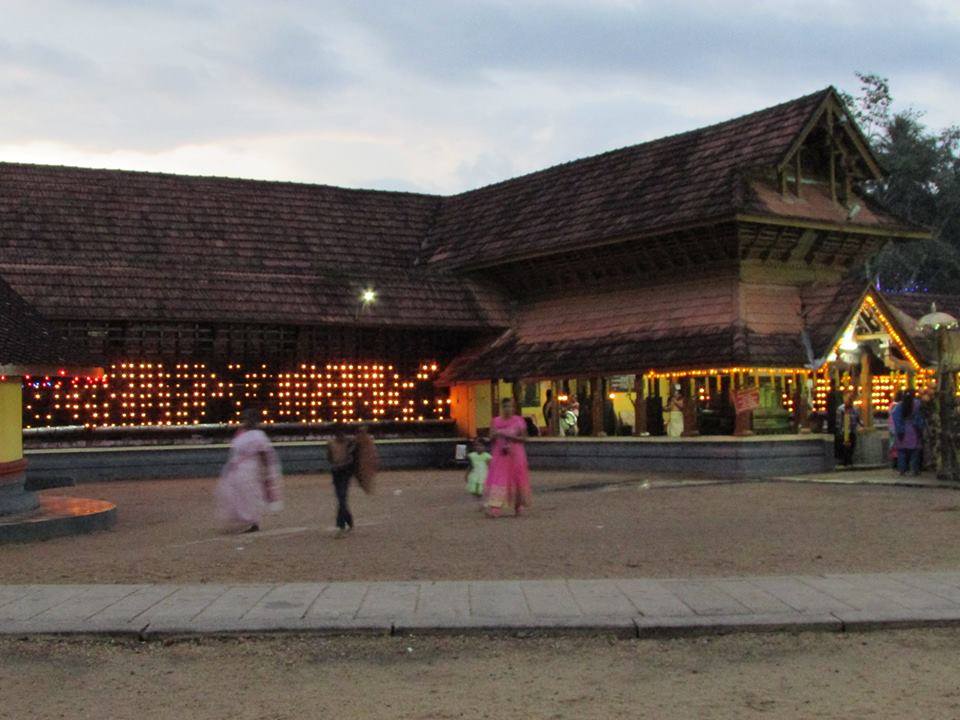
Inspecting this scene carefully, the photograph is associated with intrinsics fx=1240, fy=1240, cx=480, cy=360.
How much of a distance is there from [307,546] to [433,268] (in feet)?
61.4

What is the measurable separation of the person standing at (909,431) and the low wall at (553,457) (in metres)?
2.02

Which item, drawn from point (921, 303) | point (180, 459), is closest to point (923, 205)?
point (921, 303)

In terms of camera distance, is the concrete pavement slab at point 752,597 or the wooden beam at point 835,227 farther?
the wooden beam at point 835,227

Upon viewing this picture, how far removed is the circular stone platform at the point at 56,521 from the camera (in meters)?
15.6

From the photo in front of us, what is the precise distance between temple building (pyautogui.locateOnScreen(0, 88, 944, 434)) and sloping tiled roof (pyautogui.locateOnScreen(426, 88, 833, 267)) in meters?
0.07

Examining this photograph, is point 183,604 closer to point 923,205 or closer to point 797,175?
A: point 797,175

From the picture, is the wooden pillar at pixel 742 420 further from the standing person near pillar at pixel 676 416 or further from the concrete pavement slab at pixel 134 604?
the concrete pavement slab at pixel 134 604

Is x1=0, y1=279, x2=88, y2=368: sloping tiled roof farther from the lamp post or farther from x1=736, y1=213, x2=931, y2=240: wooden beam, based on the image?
the lamp post

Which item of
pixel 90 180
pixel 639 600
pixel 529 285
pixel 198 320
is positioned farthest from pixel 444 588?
pixel 90 180

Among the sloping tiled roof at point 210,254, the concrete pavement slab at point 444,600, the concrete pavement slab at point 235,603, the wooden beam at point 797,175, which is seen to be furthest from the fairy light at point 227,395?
the concrete pavement slab at point 444,600

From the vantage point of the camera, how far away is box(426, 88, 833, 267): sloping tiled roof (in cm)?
2573

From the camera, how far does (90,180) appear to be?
31453 millimetres

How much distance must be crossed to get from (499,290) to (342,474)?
53.6 feet

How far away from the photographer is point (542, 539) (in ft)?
48.7
